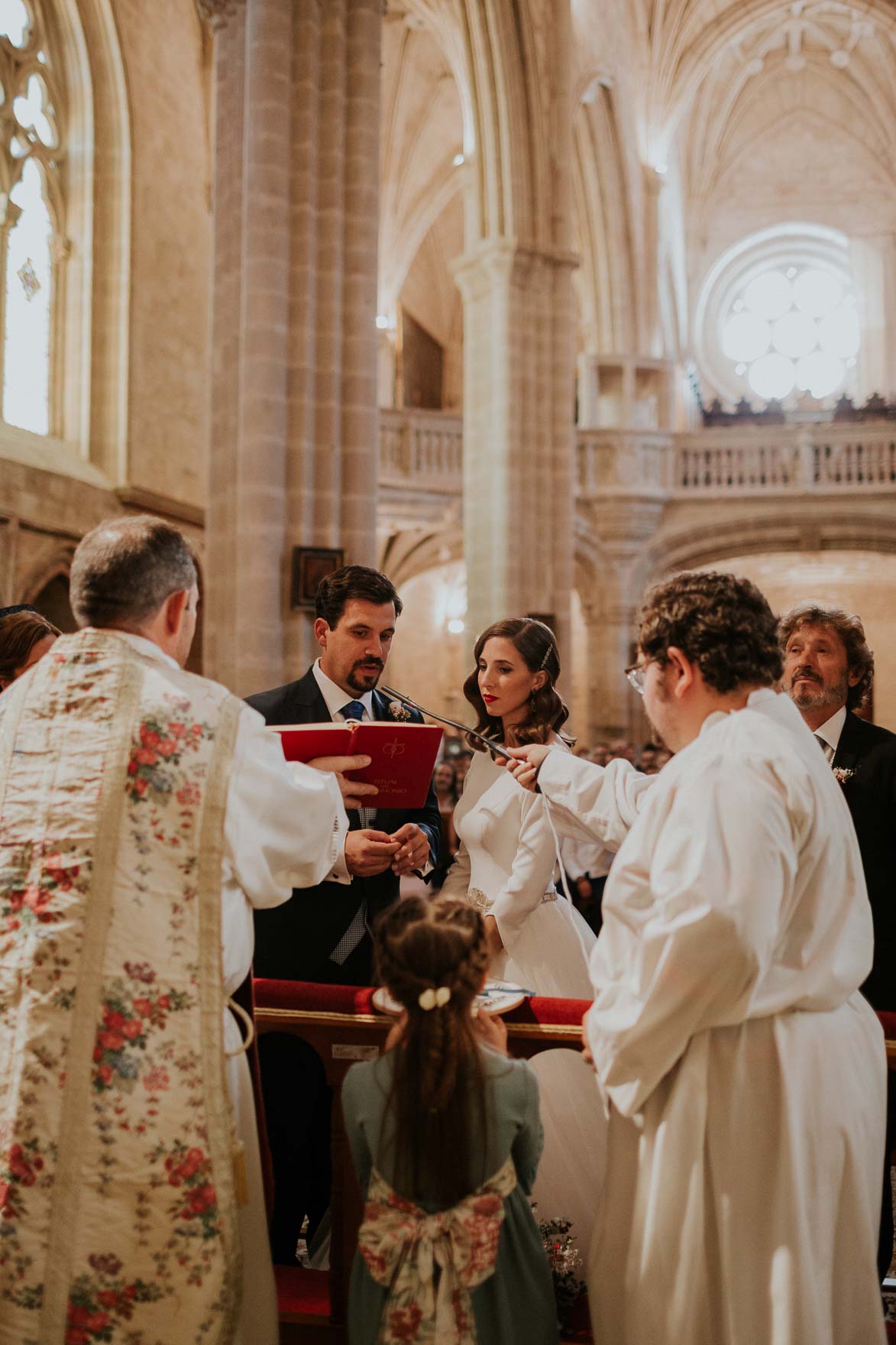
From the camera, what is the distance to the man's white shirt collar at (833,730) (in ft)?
10.7

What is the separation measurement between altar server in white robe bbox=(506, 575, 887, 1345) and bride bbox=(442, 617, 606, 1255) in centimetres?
109

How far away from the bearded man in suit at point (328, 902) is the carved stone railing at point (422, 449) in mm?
13118

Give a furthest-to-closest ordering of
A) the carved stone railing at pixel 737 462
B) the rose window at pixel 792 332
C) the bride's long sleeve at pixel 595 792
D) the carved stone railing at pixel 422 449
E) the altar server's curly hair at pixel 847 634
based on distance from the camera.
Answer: the rose window at pixel 792 332 < the carved stone railing at pixel 737 462 < the carved stone railing at pixel 422 449 < the altar server's curly hair at pixel 847 634 < the bride's long sleeve at pixel 595 792

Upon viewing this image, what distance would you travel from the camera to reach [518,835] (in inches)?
129

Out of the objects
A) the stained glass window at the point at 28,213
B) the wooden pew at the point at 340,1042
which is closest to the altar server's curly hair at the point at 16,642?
the wooden pew at the point at 340,1042

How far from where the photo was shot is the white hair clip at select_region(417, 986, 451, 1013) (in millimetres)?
1947

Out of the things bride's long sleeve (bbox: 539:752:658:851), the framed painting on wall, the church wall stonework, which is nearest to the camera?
bride's long sleeve (bbox: 539:752:658:851)

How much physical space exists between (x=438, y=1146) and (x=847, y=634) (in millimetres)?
1997

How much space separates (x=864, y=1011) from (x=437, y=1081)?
745 millimetres

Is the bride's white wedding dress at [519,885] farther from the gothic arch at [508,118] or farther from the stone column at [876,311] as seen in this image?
the stone column at [876,311]

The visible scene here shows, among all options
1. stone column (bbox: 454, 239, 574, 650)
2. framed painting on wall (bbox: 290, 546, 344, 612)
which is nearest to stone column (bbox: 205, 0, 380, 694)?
framed painting on wall (bbox: 290, 546, 344, 612)

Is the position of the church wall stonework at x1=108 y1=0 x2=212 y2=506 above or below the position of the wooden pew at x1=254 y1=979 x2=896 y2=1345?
above

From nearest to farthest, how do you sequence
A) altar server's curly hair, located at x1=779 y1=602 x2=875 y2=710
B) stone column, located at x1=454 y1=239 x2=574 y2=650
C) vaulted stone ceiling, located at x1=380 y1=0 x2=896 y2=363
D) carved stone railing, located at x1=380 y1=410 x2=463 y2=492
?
1. altar server's curly hair, located at x1=779 y1=602 x2=875 y2=710
2. stone column, located at x1=454 y1=239 x2=574 y2=650
3. carved stone railing, located at x1=380 y1=410 x2=463 y2=492
4. vaulted stone ceiling, located at x1=380 y1=0 x2=896 y2=363

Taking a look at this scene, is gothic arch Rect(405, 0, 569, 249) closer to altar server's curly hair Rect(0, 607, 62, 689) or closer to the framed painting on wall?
the framed painting on wall
